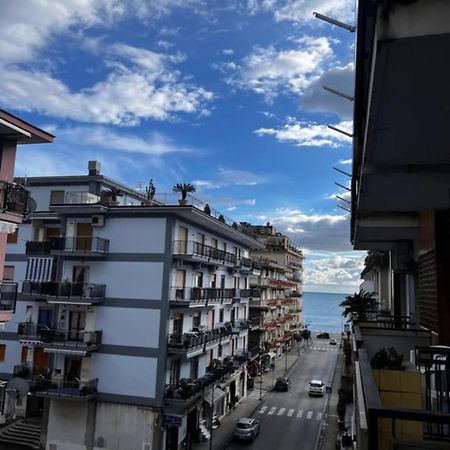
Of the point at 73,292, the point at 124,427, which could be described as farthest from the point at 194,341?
the point at 73,292

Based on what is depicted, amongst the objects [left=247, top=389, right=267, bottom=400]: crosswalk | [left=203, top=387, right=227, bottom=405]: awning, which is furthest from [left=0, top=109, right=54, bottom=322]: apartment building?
[left=247, top=389, right=267, bottom=400]: crosswalk

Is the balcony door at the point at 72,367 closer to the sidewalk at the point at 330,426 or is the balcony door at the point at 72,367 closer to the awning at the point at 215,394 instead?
the awning at the point at 215,394

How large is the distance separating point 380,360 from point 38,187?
28.8 metres

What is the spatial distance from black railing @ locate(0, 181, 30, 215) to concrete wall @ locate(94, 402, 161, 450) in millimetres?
14814

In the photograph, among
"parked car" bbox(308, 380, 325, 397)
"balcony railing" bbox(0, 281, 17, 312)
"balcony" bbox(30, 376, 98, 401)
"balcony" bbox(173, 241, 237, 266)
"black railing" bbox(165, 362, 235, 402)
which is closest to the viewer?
"balcony railing" bbox(0, 281, 17, 312)

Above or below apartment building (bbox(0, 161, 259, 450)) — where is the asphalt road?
below

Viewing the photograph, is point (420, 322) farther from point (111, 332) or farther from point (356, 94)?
point (111, 332)

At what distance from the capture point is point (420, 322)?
13.8 m

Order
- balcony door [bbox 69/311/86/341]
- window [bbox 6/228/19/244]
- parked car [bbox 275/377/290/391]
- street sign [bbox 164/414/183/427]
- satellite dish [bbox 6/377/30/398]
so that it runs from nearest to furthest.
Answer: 1. satellite dish [bbox 6/377/30/398]
2. street sign [bbox 164/414/183/427]
3. balcony door [bbox 69/311/86/341]
4. window [bbox 6/228/19/244]
5. parked car [bbox 275/377/290/391]

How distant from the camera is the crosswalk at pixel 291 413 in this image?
1373 inches

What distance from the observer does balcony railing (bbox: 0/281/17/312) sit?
12.8 metres

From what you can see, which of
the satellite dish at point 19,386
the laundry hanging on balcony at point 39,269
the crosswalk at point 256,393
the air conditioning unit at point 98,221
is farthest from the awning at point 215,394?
the air conditioning unit at point 98,221

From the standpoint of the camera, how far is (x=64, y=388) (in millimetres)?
24062

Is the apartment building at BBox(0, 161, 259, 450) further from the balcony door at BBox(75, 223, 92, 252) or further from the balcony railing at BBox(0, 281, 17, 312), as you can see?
the balcony railing at BBox(0, 281, 17, 312)
